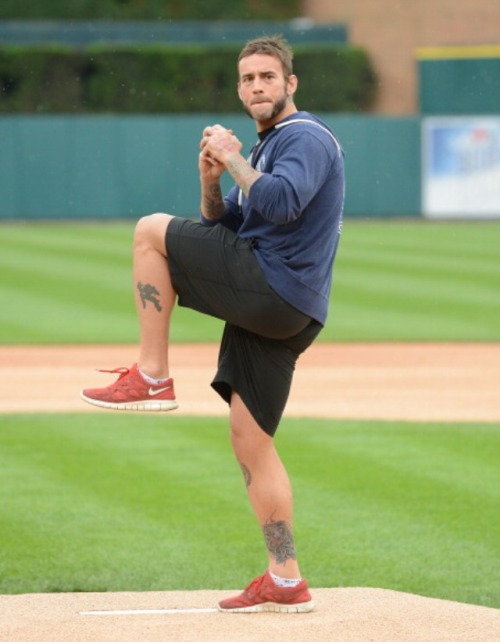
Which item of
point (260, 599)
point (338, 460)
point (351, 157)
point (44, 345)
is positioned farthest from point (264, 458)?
point (351, 157)

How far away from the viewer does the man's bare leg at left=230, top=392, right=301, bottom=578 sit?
5.71m

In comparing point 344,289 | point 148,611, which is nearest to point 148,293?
point 148,611

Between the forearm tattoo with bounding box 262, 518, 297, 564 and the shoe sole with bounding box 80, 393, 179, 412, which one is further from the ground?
the shoe sole with bounding box 80, 393, 179, 412

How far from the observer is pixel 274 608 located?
5852mm

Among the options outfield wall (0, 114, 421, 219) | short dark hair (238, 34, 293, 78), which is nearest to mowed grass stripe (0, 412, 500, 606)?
short dark hair (238, 34, 293, 78)

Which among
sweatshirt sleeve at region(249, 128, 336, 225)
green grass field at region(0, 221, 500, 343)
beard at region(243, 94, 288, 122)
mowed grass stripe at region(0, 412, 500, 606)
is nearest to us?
sweatshirt sleeve at region(249, 128, 336, 225)

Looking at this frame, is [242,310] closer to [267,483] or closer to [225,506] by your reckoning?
[267,483]

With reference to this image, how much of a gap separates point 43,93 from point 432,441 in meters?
30.8

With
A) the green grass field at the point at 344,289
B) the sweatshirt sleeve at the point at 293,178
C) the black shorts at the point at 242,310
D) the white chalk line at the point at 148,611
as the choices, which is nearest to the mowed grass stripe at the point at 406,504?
the white chalk line at the point at 148,611

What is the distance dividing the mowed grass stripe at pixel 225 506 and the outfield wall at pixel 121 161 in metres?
22.8

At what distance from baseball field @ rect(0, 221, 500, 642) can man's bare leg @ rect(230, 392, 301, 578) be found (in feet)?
0.82

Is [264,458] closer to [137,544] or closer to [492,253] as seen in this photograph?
[137,544]

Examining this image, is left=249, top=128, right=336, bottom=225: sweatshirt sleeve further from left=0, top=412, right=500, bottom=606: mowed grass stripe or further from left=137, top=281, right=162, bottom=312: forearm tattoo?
left=0, top=412, right=500, bottom=606: mowed grass stripe

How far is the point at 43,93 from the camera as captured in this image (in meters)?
39.5
